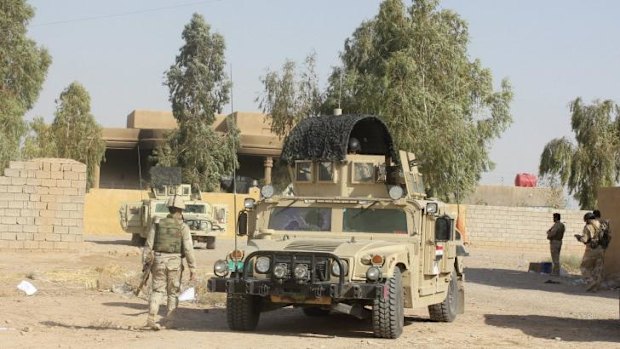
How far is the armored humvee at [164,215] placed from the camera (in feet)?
101

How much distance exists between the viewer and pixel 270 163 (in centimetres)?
5256

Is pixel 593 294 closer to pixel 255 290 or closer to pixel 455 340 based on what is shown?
pixel 455 340

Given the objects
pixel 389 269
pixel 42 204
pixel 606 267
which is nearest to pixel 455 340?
pixel 389 269

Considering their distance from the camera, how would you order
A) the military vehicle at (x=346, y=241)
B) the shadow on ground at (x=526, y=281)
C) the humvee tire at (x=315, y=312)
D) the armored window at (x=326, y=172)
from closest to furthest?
the military vehicle at (x=346, y=241)
the armored window at (x=326, y=172)
the humvee tire at (x=315, y=312)
the shadow on ground at (x=526, y=281)

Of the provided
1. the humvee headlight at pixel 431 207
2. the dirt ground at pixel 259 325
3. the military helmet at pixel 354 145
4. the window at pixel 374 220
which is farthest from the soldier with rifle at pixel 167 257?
the military helmet at pixel 354 145

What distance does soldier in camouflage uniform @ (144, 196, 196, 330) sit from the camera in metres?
11.3

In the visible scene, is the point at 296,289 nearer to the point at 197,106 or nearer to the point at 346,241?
the point at 346,241

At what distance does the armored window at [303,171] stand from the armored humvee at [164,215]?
1719 centimetres

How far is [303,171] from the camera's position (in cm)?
1338

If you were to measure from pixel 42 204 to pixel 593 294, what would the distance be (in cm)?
1232

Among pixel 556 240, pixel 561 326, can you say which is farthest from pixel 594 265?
pixel 561 326

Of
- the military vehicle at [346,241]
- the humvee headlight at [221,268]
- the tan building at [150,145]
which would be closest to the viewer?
the military vehicle at [346,241]

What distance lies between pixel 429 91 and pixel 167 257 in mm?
28849

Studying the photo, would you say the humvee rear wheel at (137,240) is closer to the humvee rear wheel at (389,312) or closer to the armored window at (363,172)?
the armored window at (363,172)
